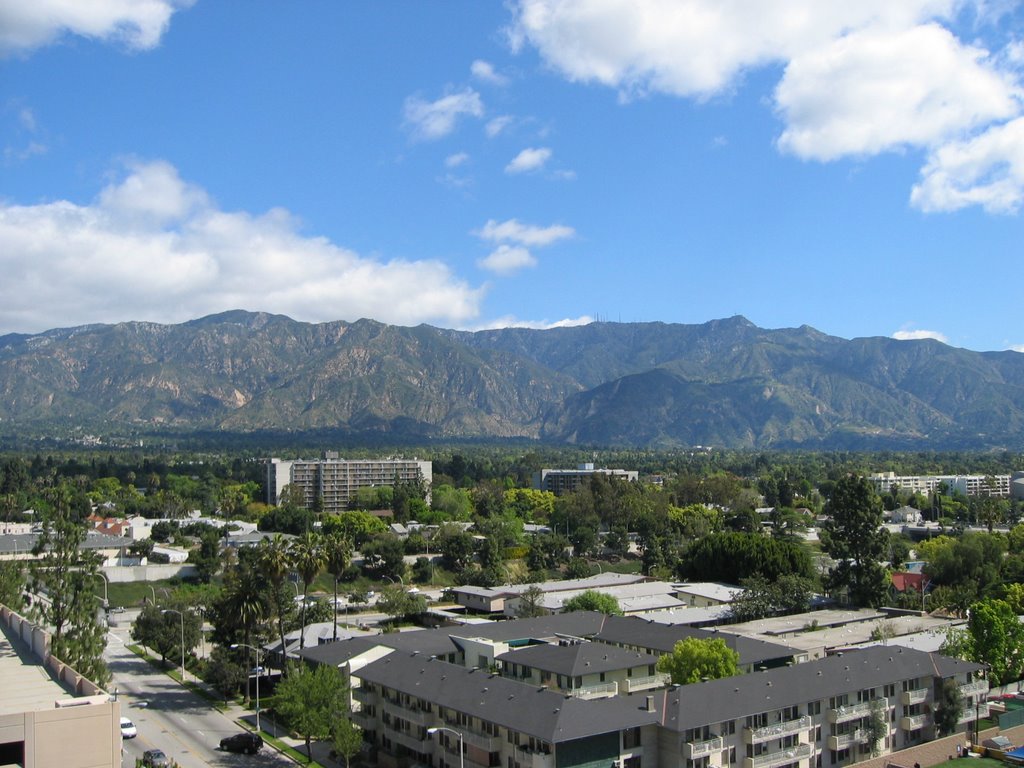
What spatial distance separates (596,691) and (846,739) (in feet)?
42.8

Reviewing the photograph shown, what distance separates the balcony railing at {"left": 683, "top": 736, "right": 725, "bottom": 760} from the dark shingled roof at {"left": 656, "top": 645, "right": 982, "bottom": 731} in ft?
3.29

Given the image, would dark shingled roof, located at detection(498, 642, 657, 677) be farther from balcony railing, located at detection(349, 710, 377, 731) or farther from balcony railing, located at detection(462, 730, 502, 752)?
balcony railing, located at detection(349, 710, 377, 731)

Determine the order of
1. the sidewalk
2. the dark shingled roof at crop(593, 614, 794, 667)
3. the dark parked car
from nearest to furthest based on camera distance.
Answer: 1. the sidewalk
2. the dark parked car
3. the dark shingled roof at crop(593, 614, 794, 667)

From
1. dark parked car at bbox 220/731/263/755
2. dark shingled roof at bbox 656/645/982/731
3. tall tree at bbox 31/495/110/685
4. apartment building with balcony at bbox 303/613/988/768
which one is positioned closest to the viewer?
apartment building with balcony at bbox 303/613/988/768

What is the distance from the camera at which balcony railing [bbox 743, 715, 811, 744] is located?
4478 cm

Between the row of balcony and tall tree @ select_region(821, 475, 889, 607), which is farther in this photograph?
tall tree @ select_region(821, 475, 889, 607)

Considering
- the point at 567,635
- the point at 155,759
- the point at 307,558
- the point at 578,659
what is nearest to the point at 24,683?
the point at 155,759

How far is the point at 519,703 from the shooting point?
43.3 meters

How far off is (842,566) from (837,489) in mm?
7645

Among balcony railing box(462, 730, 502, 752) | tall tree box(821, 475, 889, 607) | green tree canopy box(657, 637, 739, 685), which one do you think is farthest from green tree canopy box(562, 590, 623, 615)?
balcony railing box(462, 730, 502, 752)

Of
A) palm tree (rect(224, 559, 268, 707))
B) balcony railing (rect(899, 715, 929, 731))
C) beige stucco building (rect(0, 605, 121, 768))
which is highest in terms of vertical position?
beige stucco building (rect(0, 605, 121, 768))

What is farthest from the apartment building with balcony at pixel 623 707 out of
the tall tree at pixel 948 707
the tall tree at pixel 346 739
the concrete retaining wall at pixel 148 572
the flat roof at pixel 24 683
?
the concrete retaining wall at pixel 148 572

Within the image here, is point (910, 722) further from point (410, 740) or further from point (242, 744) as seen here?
point (242, 744)

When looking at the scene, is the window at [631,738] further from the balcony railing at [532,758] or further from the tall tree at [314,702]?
the tall tree at [314,702]
